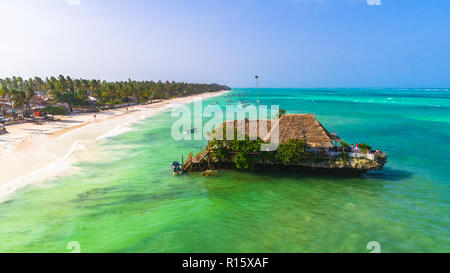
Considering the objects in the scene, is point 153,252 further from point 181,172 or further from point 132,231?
point 181,172

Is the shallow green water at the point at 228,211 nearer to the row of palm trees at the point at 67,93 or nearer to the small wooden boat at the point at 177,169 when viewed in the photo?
the small wooden boat at the point at 177,169

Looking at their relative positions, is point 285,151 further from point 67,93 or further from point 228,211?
point 67,93

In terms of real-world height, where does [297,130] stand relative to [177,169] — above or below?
above

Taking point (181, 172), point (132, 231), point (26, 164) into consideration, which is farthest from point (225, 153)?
point (26, 164)

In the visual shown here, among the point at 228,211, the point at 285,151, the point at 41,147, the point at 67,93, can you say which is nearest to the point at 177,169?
the point at 228,211

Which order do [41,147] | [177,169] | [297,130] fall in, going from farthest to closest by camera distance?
[41,147]
[177,169]
[297,130]

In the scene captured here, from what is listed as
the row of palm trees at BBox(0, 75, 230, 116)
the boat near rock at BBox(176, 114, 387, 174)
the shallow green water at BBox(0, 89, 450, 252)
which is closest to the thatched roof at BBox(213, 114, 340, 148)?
the boat near rock at BBox(176, 114, 387, 174)
